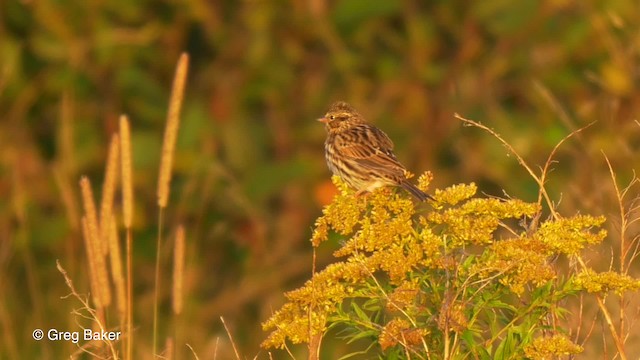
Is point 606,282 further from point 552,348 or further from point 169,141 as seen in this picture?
point 169,141

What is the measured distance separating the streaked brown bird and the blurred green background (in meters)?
1.44

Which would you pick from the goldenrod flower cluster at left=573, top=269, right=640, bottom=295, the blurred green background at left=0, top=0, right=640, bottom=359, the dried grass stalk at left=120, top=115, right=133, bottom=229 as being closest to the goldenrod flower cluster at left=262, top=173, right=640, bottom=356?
the goldenrod flower cluster at left=573, top=269, right=640, bottom=295

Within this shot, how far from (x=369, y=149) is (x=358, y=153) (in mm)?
63

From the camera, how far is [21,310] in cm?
832

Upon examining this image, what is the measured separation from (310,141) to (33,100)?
5.15 ft

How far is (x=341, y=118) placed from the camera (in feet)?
23.1

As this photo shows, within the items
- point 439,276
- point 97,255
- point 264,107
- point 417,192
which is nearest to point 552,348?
point 439,276

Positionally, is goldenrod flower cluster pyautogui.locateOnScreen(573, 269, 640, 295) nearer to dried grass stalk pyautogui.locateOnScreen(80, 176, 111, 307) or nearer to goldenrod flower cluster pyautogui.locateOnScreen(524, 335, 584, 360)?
goldenrod flower cluster pyautogui.locateOnScreen(524, 335, 584, 360)

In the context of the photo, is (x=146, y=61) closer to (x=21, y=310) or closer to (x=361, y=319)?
(x=21, y=310)

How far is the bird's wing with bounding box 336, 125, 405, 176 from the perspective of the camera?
6.15m

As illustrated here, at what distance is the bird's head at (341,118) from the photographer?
6.95 meters

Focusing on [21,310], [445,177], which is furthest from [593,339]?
[21,310]

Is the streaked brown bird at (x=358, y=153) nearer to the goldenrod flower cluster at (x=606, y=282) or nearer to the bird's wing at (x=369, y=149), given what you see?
the bird's wing at (x=369, y=149)

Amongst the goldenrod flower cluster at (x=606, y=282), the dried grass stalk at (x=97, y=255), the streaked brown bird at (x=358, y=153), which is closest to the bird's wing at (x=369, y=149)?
the streaked brown bird at (x=358, y=153)
